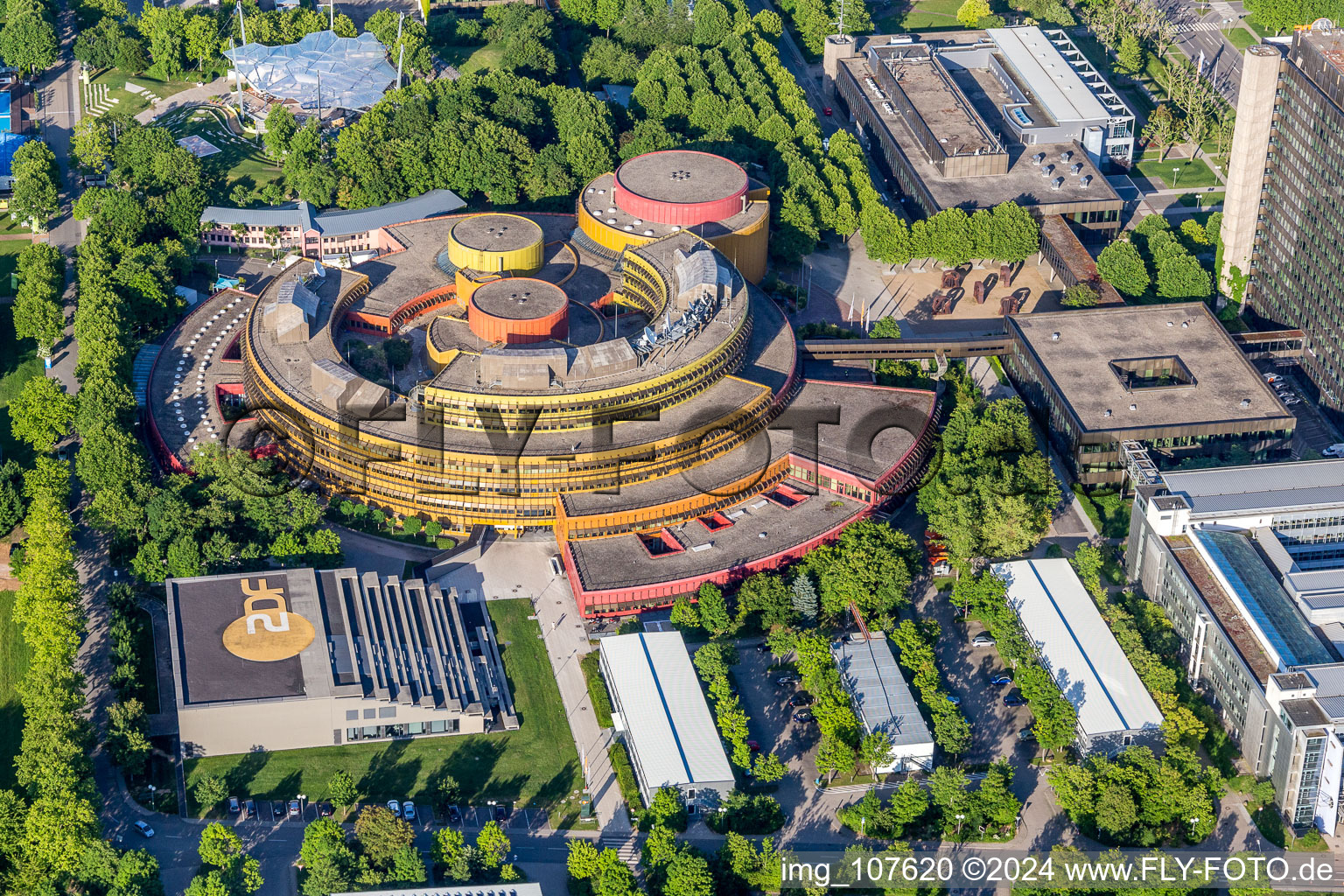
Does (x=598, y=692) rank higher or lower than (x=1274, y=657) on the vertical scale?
lower

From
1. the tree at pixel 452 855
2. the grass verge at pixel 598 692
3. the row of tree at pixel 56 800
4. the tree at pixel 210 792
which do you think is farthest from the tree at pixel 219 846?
the grass verge at pixel 598 692

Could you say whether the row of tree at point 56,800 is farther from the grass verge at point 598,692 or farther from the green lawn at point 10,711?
the grass verge at point 598,692

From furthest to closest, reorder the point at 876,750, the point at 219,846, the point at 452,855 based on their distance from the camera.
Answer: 1. the point at 876,750
2. the point at 219,846
3. the point at 452,855

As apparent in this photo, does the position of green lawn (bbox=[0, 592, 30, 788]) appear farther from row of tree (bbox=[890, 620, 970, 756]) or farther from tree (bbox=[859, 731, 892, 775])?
row of tree (bbox=[890, 620, 970, 756])

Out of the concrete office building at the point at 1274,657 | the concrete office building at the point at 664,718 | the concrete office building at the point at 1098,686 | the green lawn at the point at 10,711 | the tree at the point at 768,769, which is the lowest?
the green lawn at the point at 10,711

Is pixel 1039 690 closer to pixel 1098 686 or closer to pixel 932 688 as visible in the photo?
pixel 1098 686

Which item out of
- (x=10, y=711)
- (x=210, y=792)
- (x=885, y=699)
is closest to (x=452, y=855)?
(x=210, y=792)

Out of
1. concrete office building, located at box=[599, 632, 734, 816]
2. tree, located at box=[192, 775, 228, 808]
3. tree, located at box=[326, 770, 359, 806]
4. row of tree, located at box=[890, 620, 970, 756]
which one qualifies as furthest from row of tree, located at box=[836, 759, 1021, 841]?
tree, located at box=[192, 775, 228, 808]
